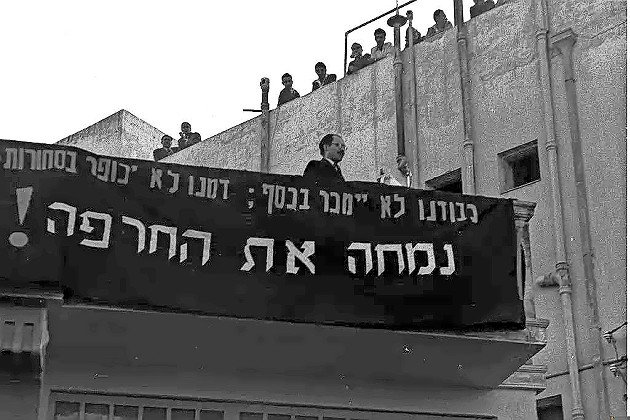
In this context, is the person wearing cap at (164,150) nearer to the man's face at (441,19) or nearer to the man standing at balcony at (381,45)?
the man standing at balcony at (381,45)

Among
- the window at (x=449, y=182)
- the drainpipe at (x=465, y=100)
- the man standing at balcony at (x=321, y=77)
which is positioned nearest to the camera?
the drainpipe at (x=465, y=100)

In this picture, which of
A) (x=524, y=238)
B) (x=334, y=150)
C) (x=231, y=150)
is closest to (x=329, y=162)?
(x=334, y=150)

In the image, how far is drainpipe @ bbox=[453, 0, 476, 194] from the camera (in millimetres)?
25812

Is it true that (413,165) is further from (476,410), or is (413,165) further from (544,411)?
(476,410)

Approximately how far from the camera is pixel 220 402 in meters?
11.6

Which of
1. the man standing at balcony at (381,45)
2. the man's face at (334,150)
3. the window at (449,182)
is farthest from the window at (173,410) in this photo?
the man standing at balcony at (381,45)

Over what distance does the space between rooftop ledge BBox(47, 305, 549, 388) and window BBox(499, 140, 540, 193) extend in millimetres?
13383

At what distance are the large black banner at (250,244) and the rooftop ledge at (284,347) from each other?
137 millimetres

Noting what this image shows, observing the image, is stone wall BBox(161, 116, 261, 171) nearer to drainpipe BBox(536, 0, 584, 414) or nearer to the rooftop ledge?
drainpipe BBox(536, 0, 584, 414)

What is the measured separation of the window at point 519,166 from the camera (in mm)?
25344

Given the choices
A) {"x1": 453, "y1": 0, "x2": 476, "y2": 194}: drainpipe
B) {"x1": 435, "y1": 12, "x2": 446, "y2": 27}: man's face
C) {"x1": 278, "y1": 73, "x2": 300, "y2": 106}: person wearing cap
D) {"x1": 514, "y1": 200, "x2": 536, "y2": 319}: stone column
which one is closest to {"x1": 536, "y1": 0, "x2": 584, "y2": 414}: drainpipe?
{"x1": 453, "y1": 0, "x2": 476, "y2": 194}: drainpipe

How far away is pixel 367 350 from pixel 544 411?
1284 centimetres

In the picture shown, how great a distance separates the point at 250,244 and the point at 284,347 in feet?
3.56

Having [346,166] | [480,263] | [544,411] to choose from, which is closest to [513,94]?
[346,166]
